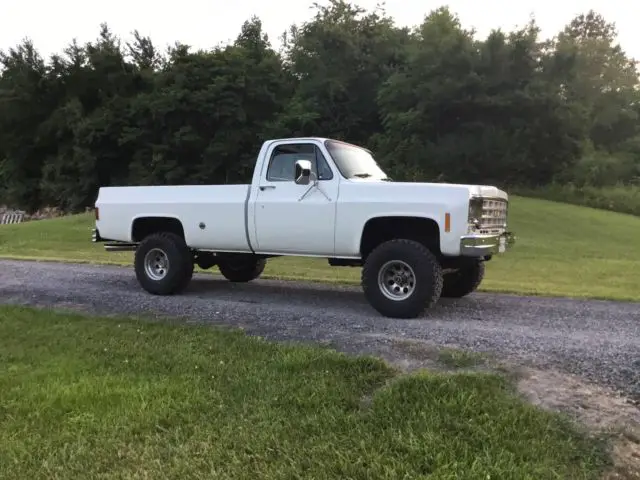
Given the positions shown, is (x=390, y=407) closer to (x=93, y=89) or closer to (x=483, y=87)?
(x=483, y=87)

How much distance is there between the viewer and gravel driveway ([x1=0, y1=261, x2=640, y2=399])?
17.9ft

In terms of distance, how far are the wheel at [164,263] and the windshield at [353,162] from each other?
261 cm

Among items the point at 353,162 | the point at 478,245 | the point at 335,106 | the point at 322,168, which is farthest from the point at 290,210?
the point at 335,106

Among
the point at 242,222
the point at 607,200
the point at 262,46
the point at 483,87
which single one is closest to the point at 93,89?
the point at 262,46

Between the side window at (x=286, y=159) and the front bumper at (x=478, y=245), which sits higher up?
the side window at (x=286, y=159)

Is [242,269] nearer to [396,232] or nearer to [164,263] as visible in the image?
[164,263]

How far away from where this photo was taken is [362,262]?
8.20 metres

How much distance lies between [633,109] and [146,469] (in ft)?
149

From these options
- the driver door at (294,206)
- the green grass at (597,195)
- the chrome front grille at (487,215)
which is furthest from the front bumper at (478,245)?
the green grass at (597,195)

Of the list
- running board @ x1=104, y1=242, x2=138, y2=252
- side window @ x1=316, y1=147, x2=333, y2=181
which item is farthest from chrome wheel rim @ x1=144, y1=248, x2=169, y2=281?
side window @ x1=316, y1=147, x2=333, y2=181

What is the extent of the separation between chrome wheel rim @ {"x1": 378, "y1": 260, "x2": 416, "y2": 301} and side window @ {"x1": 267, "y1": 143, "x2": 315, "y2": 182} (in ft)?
5.87

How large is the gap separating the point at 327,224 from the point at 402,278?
1.17 m

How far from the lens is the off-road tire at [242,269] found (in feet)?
34.4

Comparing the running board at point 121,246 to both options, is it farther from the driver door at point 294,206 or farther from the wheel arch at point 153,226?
the driver door at point 294,206
